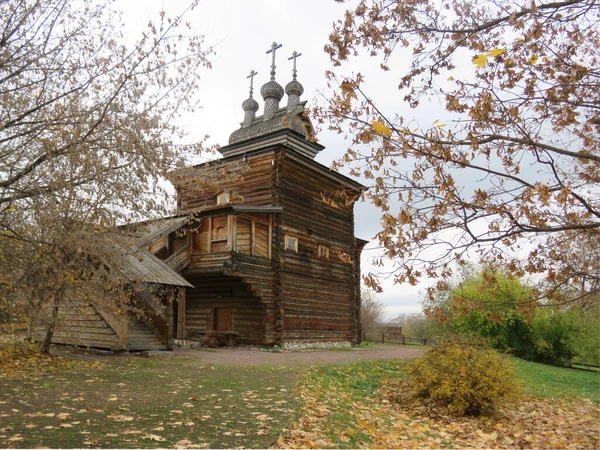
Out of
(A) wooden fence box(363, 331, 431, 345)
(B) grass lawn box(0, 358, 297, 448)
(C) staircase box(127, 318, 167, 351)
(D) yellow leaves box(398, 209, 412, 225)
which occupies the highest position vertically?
(D) yellow leaves box(398, 209, 412, 225)

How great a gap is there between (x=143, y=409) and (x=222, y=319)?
1607 cm

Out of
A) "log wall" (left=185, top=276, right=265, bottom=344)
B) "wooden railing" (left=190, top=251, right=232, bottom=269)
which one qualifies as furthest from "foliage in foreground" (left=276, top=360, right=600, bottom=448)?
"log wall" (left=185, top=276, right=265, bottom=344)

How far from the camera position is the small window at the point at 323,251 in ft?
81.3

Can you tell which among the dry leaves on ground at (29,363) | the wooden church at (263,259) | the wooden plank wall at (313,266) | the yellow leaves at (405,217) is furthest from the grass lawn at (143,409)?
the wooden plank wall at (313,266)

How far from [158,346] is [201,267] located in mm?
4523

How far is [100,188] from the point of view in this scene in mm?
8055

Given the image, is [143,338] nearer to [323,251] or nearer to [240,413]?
[240,413]

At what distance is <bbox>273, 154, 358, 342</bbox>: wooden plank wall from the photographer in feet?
72.8

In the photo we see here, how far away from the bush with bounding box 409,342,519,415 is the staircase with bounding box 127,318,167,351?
9840 millimetres

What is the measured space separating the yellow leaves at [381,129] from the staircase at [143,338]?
12.8 metres

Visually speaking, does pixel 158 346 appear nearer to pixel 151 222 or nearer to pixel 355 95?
pixel 151 222

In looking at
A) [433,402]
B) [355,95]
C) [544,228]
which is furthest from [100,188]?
[433,402]

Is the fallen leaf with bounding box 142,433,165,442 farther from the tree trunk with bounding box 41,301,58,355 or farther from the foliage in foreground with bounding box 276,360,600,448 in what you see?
the tree trunk with bounding box 41,301,58,355

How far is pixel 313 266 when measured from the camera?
24.1m
